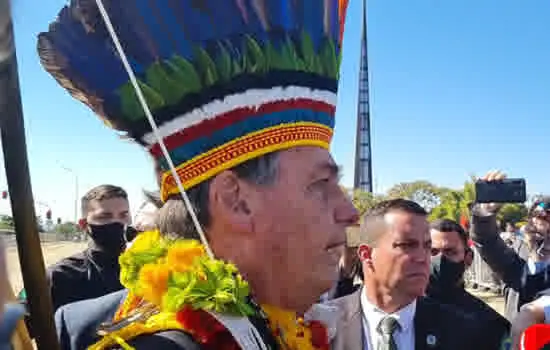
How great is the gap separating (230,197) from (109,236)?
3.15 meters

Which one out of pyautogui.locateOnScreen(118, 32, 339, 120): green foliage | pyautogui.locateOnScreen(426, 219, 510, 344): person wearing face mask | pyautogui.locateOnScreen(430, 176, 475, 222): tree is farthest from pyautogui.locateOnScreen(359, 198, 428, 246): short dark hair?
pyautogui.locateOnScreen(430, 176, 475, 222): tree

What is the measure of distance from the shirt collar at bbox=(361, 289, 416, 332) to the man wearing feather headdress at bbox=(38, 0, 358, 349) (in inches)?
67.4

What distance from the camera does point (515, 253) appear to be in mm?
4734

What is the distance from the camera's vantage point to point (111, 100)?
1.42m

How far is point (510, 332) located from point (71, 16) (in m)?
2.57

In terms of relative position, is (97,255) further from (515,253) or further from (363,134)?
(363,134)

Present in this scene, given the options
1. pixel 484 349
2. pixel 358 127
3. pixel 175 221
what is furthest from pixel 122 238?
pixel 358 127

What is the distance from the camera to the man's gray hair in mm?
1360

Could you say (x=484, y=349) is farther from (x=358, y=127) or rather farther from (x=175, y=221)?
(x=358, y=127)

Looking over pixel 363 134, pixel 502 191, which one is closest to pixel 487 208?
pixel 502 191

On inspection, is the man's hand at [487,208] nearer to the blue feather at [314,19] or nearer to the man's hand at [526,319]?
the man's hand at [526,319]

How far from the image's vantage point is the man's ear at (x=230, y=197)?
136cm

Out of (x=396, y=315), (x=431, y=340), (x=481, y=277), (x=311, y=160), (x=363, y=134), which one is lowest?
(x=481, y=277)

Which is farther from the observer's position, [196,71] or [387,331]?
[387,331]
